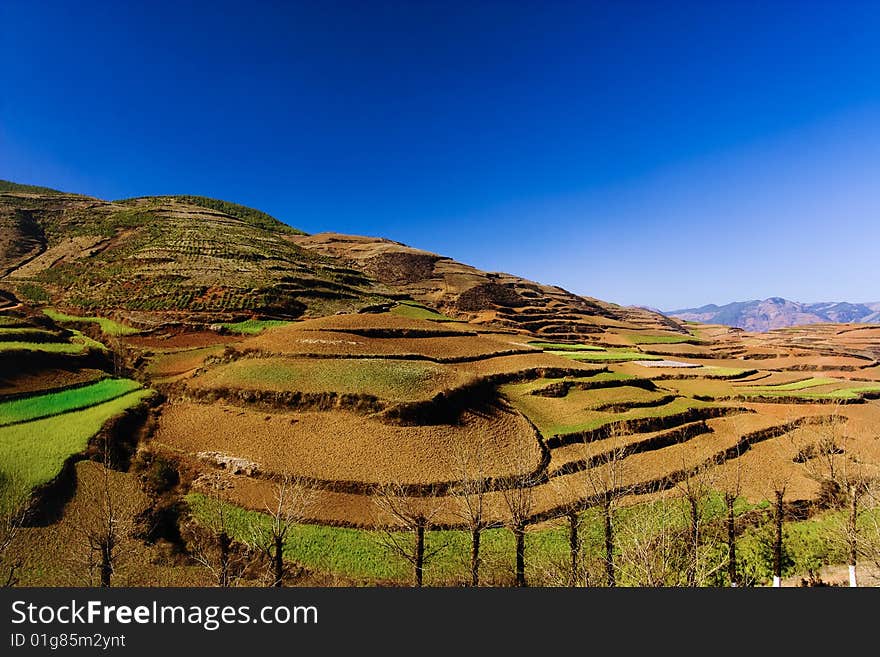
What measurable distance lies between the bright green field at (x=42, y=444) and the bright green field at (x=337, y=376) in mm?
7981

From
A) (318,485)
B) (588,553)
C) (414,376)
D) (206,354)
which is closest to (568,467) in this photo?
(588,553)

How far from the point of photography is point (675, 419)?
1475 inches

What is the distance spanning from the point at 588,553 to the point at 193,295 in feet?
196

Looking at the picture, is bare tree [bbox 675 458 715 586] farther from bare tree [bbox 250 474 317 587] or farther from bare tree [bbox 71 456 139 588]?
bare tree [bbox 71 456 139 588]

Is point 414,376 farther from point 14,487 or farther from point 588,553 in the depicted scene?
point 14,487

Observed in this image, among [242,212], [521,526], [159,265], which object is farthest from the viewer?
[242,212]

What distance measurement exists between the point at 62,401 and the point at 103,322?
1143 inches

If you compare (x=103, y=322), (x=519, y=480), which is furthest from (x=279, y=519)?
(x=103, y=322)

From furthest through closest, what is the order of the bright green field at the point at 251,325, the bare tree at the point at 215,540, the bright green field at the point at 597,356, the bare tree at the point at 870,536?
1. the bright green field at the point at 597,356
2. the bright green field at the point at 251,325
3. the bare tree at the point at 215,540
4. the bare tree at the point at 870,536

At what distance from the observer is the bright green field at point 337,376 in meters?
31.8

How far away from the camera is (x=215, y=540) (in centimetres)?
2075

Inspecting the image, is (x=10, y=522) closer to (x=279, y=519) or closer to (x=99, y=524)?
(x=99, y=524)

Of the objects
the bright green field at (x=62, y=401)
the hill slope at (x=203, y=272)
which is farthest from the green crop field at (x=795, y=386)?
the bright green field at (x=62, y=401)

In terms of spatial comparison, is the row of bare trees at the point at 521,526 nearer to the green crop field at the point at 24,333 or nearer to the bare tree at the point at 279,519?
the bare tree at the point at 279,519
